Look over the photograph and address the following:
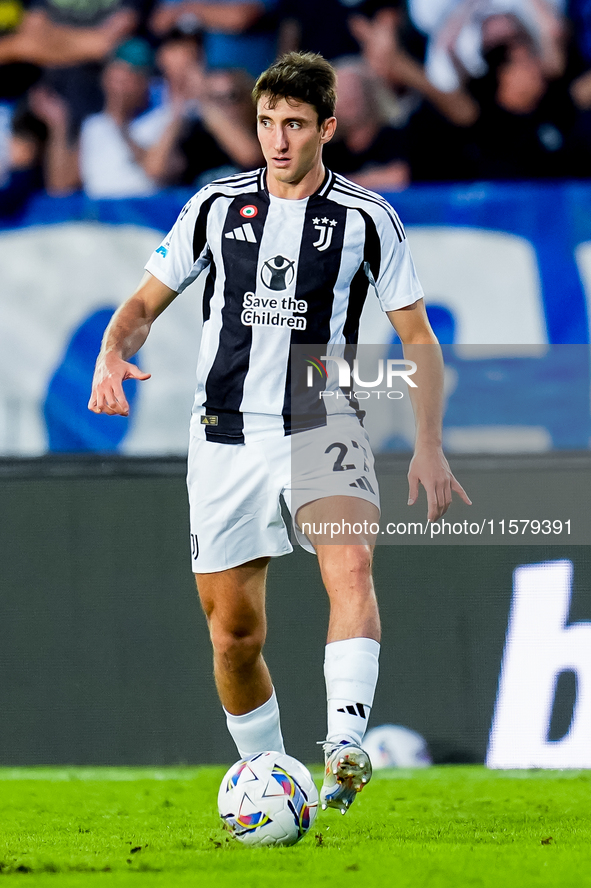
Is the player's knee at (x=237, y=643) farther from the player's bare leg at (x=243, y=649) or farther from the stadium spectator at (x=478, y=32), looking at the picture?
the stadium spectator at (x=478, y=32)

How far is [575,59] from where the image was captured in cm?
675

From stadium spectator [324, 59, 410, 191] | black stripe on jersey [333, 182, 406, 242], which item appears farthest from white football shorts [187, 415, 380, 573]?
stadium spectator [324, 59, 410, 191]

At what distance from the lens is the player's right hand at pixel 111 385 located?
10.7ft

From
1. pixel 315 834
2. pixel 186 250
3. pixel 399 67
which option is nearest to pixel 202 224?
pixel 186 250

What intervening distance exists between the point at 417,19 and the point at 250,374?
4106 millimetres

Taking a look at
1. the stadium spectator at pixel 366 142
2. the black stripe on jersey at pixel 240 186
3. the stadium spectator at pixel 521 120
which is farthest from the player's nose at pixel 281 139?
the stadium spectator at pixel 521 120

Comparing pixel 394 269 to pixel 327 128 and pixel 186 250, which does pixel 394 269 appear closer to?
pixel 327 128

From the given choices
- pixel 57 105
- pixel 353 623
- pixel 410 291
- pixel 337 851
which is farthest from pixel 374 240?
pixel 57 105

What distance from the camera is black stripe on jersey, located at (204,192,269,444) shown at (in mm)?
3557

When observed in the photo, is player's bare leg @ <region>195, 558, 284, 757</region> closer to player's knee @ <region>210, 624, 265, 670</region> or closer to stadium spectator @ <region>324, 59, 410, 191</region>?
player's knee @ <region>210, 624, 265, 670</region>

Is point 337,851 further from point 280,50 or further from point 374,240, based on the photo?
point 280,50

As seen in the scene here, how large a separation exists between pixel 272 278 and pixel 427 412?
0.65 meters

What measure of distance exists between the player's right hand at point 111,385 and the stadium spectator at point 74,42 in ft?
12.9

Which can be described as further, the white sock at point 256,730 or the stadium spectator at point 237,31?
the stadium spectator at point 237,31
